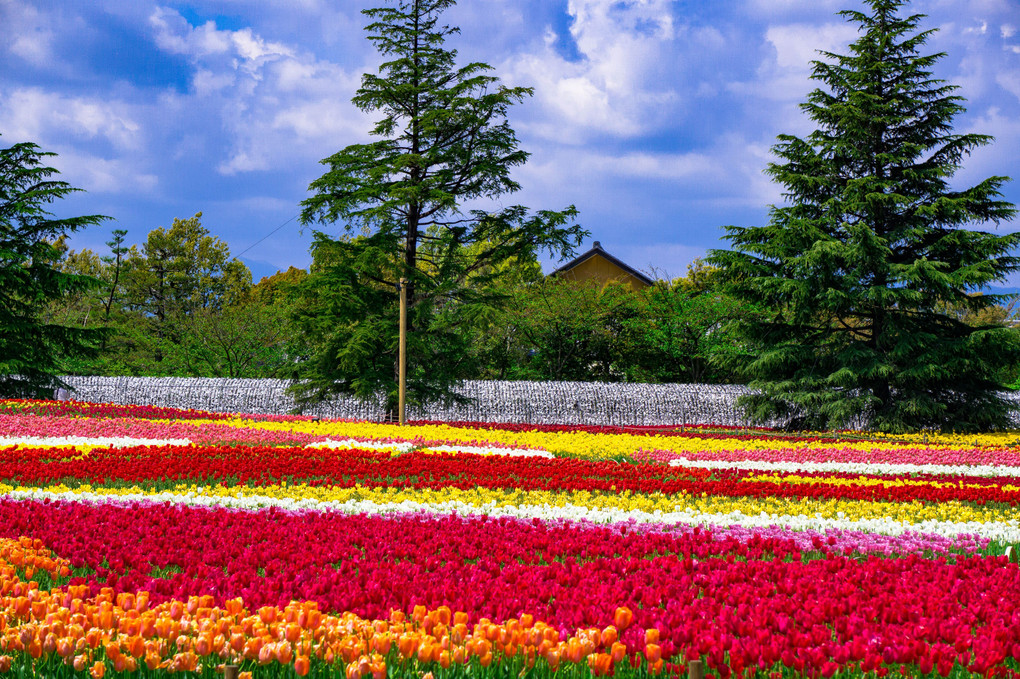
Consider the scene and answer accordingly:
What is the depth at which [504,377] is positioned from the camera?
2866 centimetres

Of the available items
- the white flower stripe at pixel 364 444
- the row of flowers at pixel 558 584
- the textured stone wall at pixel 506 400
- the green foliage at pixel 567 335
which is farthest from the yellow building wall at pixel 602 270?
the row of flowers at pixel 558 584

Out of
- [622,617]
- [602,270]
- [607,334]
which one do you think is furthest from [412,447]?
[602,270]

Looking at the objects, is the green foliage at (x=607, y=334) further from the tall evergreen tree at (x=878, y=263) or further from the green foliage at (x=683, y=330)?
the tall evergreen tree at (x=878, y=263)

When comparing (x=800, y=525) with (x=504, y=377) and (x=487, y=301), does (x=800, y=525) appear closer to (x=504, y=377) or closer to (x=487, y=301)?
(x=487, y=301)

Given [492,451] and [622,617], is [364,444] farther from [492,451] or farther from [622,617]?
[622,617]

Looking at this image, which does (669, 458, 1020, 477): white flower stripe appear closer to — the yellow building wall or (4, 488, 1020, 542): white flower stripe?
(4, 488, 1020, 542): white flower stripe

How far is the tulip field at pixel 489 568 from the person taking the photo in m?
2.56

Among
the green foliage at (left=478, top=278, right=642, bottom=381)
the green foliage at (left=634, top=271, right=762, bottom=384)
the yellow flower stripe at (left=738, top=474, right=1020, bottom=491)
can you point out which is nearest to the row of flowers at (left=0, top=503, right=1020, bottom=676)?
the yellow flower stripe at (left=738, top=474, right=1020, bottom=491)

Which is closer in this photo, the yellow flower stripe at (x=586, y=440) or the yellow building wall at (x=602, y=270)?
the yellow flower stripe at (x=586, y=440)

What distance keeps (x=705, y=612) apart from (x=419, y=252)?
17.1 metres

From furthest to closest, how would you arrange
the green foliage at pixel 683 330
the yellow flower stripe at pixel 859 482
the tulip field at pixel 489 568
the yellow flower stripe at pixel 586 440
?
the green foliage at pixel 683 330
the yellow flower stripe at pixel 586 440
the yellow flower stripe at pixel 859 482
the tulip field at pixel 489 568

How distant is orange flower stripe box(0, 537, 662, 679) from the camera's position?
2439mm


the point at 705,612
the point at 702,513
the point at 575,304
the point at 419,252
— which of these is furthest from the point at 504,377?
the point at 705,612

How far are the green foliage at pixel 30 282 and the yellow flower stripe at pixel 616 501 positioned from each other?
15639mm
